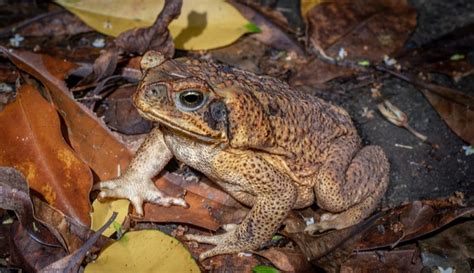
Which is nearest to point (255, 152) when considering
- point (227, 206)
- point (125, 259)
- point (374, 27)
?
point (227, 206)

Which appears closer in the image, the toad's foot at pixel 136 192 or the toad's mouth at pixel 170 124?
the toad's mouth at pixel 170 124

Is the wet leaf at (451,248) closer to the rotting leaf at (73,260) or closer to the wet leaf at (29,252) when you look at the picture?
the rotting leaf at (73,260)

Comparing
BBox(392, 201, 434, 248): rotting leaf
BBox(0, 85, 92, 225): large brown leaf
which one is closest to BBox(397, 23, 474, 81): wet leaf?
BBox(392, 201, 434, 248): rotting leaf

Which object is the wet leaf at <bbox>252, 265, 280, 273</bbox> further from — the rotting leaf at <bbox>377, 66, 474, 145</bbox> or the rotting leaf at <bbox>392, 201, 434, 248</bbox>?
the rotting leaf at <bbox>377, 66, 474, 145</bbox>

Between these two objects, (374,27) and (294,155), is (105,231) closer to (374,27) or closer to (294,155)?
(294,155)

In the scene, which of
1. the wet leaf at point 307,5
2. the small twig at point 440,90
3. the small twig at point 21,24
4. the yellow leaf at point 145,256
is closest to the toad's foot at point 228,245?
the yellow leaf at point 145,256

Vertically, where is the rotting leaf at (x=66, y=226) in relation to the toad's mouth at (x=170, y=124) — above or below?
below

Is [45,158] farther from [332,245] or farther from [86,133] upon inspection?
[332,245]
